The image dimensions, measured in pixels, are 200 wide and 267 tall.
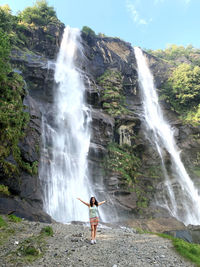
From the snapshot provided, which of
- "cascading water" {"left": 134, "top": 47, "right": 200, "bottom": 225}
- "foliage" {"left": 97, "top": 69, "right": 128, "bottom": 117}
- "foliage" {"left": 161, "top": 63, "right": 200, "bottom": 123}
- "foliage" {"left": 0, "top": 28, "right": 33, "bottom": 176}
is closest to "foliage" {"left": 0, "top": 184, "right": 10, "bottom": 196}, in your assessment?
"foliage" {"left": 0, "top": 28, "right": 33, "bottom": 176}

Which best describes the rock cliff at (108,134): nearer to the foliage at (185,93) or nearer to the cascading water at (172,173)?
the cascading water at (172,173)

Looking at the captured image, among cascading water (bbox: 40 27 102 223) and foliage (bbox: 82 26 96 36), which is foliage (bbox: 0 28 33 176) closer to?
cascading water (bbox: 40 27 102 223)

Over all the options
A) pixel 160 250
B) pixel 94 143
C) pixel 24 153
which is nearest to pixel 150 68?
pixel 94 143

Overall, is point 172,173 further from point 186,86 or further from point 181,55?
point 181,55

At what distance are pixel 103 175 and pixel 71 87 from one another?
1235 cm

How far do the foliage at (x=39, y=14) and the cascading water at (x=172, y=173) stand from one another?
20701mm

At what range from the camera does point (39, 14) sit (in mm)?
34750

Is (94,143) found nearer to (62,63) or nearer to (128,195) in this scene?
(128,195)

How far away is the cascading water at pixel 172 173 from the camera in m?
18.7

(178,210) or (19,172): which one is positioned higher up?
(19,172)

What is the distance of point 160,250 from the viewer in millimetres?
5660

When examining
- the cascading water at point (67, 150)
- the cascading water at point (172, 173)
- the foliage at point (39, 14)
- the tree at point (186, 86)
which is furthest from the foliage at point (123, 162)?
the foliage at point (39, 14)

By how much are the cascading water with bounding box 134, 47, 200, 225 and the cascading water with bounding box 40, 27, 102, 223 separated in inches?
332

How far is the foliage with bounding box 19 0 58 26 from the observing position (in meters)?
33.2
